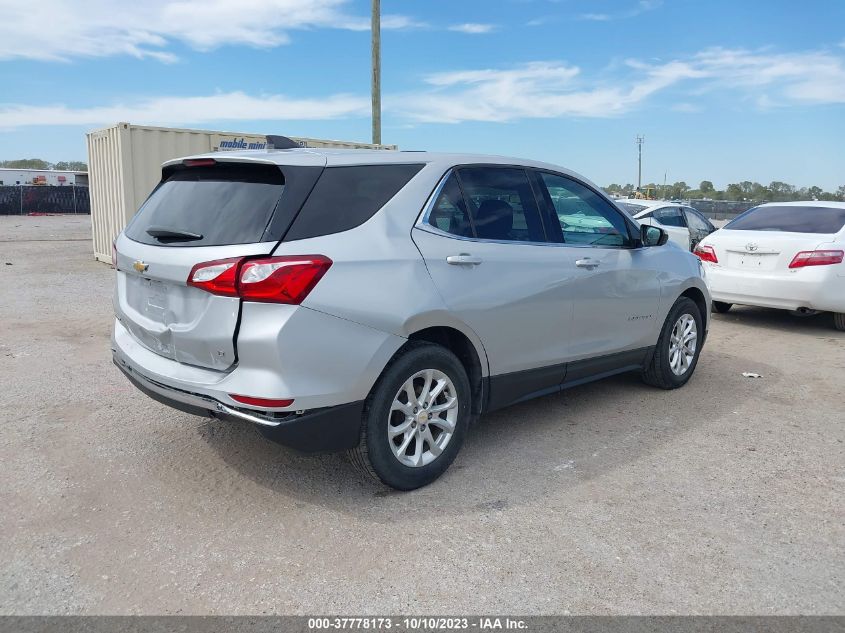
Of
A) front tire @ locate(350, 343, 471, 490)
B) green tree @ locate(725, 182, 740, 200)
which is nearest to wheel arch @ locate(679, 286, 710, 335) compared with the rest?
front tire @ locate(350, 343, 471, 490)

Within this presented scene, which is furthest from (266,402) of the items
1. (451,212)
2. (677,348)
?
(677,348)

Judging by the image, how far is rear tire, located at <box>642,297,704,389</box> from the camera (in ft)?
18.5

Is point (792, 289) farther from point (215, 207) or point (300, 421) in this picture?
point (215, 207)

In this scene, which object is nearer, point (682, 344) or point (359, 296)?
point (359, 296)

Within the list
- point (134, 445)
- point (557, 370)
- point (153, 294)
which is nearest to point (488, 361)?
point (557, 370)

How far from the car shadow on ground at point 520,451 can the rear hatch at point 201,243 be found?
0.78 metres

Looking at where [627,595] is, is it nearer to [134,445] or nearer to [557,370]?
[557,370]

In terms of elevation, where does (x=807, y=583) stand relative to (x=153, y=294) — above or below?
below

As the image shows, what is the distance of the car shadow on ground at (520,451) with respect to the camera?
3762mm

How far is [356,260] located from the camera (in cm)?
343

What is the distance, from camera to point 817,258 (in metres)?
8.06

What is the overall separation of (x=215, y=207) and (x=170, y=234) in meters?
0.29

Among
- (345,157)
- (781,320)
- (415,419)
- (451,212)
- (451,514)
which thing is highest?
(345,157)

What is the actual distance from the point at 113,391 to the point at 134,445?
4.12ft
